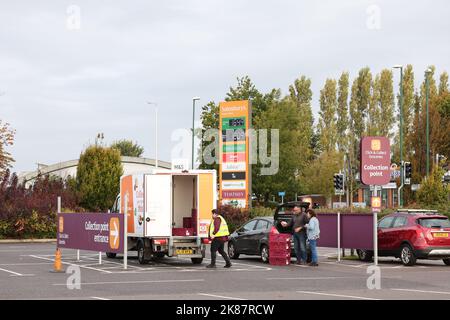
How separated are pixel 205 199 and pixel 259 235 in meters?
2.46

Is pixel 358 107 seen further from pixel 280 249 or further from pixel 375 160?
pixel 280 249

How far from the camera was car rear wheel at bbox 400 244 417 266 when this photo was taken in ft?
78.8

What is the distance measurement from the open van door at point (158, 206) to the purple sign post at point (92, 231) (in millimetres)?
1161

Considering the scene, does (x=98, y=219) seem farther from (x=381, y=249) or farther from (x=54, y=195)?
(x=54, y=195)

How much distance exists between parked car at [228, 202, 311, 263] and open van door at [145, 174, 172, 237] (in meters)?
3.37

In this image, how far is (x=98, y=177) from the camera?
52.9m

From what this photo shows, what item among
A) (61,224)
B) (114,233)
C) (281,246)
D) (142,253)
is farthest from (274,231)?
(61,224)

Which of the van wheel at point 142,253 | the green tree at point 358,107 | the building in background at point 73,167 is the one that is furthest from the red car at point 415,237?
the green tree at point 358,107

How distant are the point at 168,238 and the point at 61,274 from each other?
390 cm

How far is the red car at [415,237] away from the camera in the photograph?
23.8m

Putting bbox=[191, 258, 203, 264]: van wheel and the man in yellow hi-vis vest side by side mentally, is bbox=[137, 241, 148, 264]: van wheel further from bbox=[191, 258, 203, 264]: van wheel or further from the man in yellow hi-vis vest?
the man in yellow hi-vis vest

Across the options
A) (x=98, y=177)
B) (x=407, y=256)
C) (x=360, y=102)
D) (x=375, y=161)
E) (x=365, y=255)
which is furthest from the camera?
(x=360, y=102)

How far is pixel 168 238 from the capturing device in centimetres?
2377
